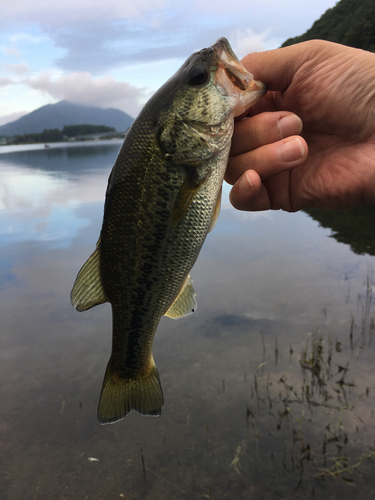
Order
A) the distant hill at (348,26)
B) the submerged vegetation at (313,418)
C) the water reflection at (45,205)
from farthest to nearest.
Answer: the distant hill at (348,26) < the water reflection at (45,205) < the submerged vegetation at (313,418)

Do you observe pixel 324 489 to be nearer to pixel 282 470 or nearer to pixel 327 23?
pixel 282 470

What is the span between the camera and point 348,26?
167 ft

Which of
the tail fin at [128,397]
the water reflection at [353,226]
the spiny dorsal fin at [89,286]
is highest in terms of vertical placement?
the spiny dorsal fin at [89,286]

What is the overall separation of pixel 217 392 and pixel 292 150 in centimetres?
532

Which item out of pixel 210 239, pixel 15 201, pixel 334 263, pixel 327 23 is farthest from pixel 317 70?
Answer: pixel 327 23

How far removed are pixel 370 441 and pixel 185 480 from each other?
2785 millimetres

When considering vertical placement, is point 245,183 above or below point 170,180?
below

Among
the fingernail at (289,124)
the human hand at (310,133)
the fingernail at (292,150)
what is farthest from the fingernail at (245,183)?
the fingernail at (289,124)

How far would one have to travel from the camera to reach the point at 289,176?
3.87m

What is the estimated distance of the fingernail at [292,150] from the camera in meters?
2.96

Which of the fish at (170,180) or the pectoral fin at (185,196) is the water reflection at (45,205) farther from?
the pectoral fin at (185,196)

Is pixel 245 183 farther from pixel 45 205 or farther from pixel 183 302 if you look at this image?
pixel 45 205

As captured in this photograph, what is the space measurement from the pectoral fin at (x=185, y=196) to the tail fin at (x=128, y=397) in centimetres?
133

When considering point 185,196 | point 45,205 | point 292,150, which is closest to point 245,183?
point 292,150
